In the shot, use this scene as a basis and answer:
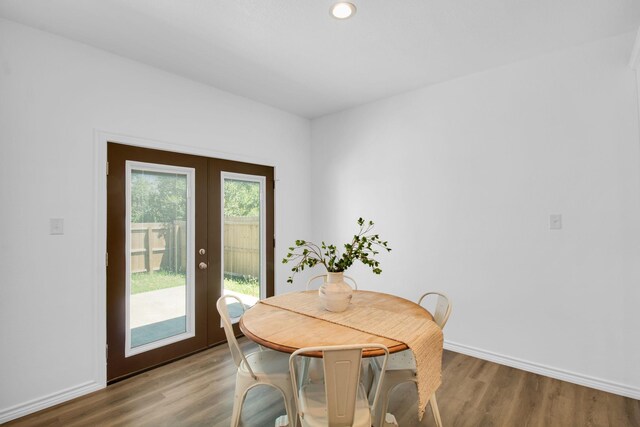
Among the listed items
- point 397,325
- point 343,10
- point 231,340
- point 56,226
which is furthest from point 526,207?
point 56,226

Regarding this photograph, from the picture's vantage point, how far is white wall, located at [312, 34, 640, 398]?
95.1 inches

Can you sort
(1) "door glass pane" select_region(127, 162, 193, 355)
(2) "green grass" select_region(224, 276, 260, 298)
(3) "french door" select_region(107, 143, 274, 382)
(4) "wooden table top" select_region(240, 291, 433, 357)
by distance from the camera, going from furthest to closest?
(2) "green grass" select_region(224, 276, 260, 298) → (1) "door glass pane" select_region(127, 162, 193, 355) → (3) "french door" select_region(107, 143, 274, 382) → (4) "wooden table top" select_region(240, 291, 433, 357)

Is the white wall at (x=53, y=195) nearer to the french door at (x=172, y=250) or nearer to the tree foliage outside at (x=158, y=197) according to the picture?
the french door at (x=172, y=250)

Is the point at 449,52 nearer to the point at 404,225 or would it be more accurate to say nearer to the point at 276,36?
the point at 276,36

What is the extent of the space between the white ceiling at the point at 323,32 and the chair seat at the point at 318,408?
231 centimetres

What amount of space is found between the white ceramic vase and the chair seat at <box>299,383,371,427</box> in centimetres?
48

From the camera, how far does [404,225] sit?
3.53 meters

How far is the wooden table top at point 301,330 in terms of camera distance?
1.58 meters

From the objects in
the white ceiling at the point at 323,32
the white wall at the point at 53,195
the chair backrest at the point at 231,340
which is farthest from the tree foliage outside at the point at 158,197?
the chair backrest at the point at 231,340

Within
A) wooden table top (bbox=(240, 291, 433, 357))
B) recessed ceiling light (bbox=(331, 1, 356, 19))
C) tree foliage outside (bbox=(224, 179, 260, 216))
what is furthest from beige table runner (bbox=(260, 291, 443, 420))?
recessed ceiling light (bbox=(331, 1, 356, 19))

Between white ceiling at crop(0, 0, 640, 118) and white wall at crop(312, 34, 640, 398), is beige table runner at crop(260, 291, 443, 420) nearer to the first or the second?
white wall at crop(312, 34, 640, 398)

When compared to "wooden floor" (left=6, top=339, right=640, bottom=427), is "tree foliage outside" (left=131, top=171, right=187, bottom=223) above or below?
above

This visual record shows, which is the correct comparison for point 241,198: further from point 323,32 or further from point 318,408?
point 318,408

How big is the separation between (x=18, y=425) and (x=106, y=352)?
1.98ft
